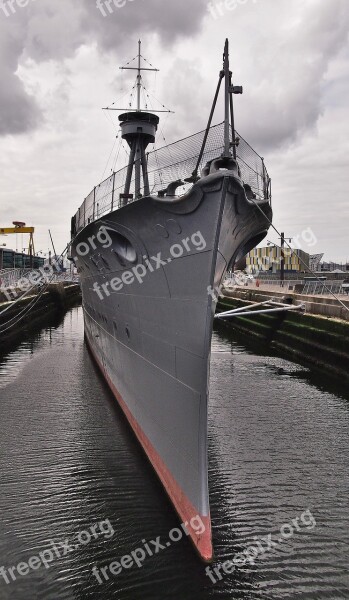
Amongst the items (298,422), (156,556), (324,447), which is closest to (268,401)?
(298,422)

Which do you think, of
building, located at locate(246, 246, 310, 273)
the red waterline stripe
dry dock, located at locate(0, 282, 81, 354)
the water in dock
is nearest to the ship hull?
the red waterline stripe

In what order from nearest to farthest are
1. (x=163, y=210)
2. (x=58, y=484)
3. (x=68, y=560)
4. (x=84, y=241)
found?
(x=68, y=560)
(x=163, y=210)
(x=58, y=484)
(x=84, y=241)

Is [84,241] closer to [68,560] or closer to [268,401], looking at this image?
[268,401]

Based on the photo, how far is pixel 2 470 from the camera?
7020mm

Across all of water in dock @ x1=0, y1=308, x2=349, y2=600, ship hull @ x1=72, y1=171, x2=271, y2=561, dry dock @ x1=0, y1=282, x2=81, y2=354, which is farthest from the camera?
dry dock @ x1=0, y1=282, x2=81, y2=354

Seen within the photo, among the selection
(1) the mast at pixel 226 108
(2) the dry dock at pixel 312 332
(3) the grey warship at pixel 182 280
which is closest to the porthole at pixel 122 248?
(3) the grey warship at pixel 182 280

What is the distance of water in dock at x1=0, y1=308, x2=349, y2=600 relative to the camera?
4.70 meters

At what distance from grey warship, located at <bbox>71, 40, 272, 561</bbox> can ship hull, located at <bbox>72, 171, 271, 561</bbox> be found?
1 cm

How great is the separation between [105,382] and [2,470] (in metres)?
5.41

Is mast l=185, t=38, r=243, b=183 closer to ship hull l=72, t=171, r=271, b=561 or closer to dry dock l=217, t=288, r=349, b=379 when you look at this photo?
ship hull l=72, t=171, r=271, b=561

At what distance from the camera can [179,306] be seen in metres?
5.50

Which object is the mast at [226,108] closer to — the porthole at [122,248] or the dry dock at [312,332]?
the porthole at [122,248]

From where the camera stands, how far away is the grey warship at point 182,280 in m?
4.93

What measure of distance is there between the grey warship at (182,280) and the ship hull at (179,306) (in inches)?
0.5
